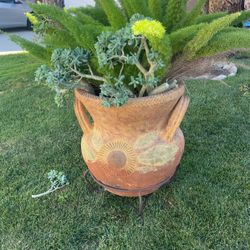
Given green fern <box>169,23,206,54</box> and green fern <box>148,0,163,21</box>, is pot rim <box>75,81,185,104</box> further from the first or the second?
green fern <box>148,0,163,21</box>

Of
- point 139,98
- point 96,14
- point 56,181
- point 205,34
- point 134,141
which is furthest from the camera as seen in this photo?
point 56,181

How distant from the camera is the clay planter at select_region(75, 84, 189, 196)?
1265mm

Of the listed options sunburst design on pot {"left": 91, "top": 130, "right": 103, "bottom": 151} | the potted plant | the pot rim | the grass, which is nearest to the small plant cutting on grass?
the grass

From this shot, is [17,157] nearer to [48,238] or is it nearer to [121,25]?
[48,238]

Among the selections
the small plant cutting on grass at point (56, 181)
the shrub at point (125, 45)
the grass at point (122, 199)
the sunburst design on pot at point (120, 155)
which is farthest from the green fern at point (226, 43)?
the small plant cutting on grass at point (56, 181)

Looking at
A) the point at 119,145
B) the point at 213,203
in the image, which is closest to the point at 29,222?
the point at 119,145

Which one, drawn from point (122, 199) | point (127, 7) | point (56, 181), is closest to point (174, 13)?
point (127, 7)

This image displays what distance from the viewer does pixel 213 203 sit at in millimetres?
1538

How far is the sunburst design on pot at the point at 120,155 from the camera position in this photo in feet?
4.41

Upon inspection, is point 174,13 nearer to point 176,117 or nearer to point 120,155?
point 176,117

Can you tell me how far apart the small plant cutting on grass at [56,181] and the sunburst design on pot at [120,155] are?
17.5 inches

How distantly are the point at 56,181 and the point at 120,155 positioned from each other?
54 cm

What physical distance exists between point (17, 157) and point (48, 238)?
0.74 meters

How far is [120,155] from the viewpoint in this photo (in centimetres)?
135
